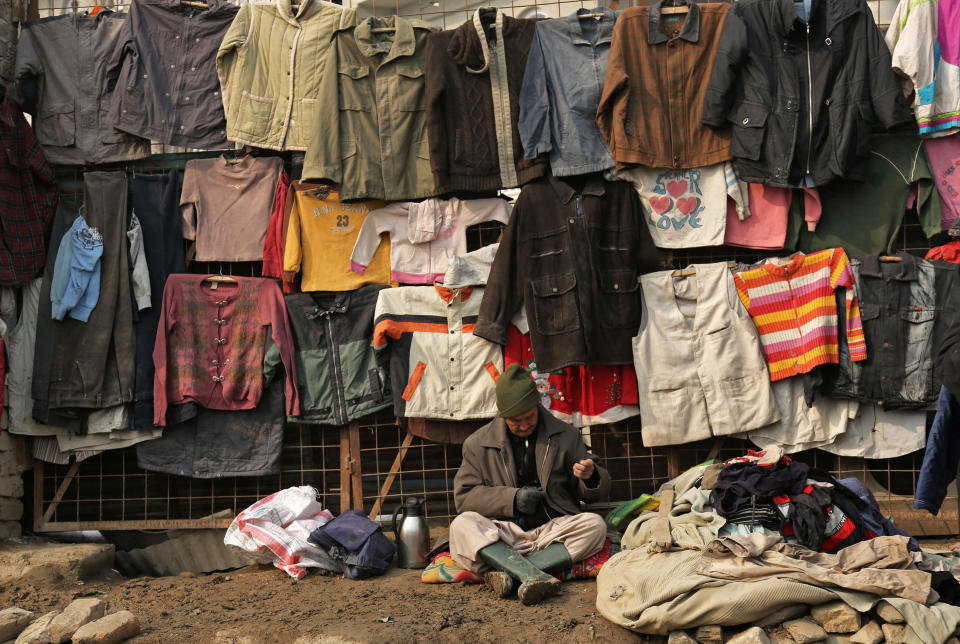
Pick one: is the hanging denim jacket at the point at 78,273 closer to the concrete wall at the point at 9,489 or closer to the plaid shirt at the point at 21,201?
the plaid shirt at the point at 21,201

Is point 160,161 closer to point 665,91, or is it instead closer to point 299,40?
point 299,40

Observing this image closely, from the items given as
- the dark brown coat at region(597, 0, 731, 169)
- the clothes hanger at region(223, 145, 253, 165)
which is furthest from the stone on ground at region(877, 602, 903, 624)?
the clothes hanger at region(223, 145, 253, 165)

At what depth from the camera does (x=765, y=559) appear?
4.51 m

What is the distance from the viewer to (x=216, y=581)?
591cm

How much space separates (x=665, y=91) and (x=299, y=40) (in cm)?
258

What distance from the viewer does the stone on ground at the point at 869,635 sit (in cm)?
418

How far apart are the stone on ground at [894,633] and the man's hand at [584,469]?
5.65 ft

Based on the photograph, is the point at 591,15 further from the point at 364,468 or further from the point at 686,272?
the point at 364,468

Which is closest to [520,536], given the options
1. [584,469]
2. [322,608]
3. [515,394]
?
[584,469]

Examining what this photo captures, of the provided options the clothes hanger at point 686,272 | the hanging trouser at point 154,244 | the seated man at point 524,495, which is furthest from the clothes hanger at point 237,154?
the clothes hanger at point 686,272

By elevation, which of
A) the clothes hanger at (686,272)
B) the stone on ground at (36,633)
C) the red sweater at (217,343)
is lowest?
the stone on ground at (36,633)

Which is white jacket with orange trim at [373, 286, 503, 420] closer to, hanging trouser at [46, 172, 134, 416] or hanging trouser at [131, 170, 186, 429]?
hanging trouser at [131, 170, 186, 429]

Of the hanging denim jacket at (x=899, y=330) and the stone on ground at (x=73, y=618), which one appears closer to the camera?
the stone on ground at (x=73, y=618)

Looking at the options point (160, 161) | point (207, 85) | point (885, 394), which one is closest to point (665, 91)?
point (885, 394)
